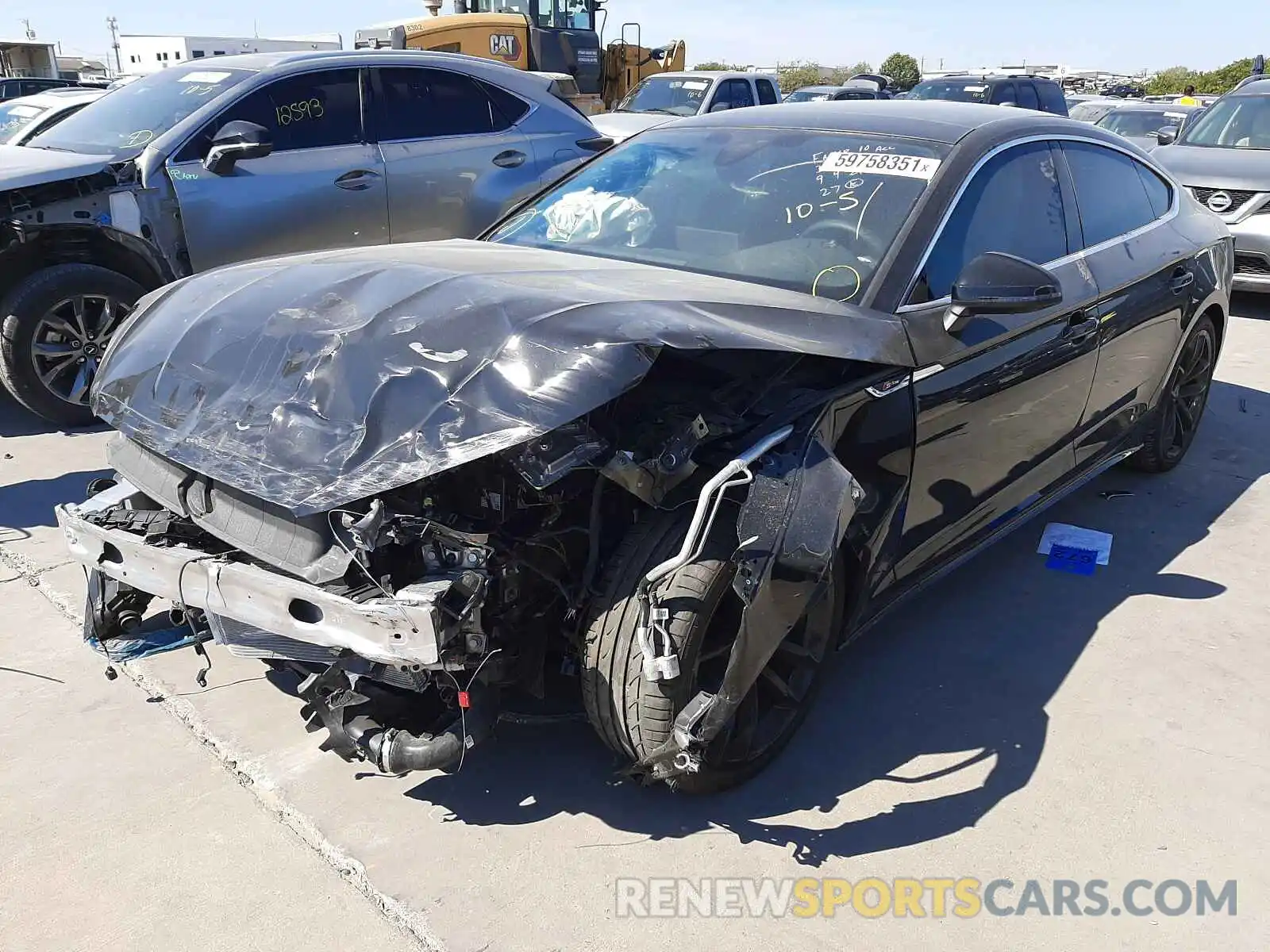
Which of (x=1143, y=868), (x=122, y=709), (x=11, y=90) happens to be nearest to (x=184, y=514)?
(x=122, y=709)

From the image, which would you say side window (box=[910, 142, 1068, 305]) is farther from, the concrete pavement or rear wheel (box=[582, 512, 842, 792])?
the concrete pavement

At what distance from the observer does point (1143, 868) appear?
→ 2.54 meters

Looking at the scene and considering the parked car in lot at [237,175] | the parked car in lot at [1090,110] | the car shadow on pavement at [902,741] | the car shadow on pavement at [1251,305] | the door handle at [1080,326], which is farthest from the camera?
the parked car in lot at [1090,110]

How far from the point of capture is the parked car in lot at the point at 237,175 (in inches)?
204

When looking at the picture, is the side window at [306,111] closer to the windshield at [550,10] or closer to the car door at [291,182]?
the car door at [291,182]

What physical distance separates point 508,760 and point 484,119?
5047 mm

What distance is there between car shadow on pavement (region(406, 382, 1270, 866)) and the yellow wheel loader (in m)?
12.7

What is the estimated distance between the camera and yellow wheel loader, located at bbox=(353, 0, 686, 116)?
16344 mm

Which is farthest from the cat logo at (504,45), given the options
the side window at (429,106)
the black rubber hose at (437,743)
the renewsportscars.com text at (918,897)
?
the renewsportscars.com text at (918,897)

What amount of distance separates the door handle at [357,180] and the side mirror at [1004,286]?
4.19m

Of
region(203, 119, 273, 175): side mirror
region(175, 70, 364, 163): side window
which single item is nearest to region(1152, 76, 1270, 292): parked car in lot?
region(175, 70, 364, 163): side window

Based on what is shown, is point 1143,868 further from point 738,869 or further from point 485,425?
point 485,425

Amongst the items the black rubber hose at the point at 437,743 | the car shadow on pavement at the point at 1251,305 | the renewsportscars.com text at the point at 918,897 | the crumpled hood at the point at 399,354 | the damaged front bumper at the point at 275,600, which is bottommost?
the car shadow on pavement at the point at 1251,305

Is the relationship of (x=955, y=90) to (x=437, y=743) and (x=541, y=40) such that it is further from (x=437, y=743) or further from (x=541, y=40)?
(x=437, y=743)
